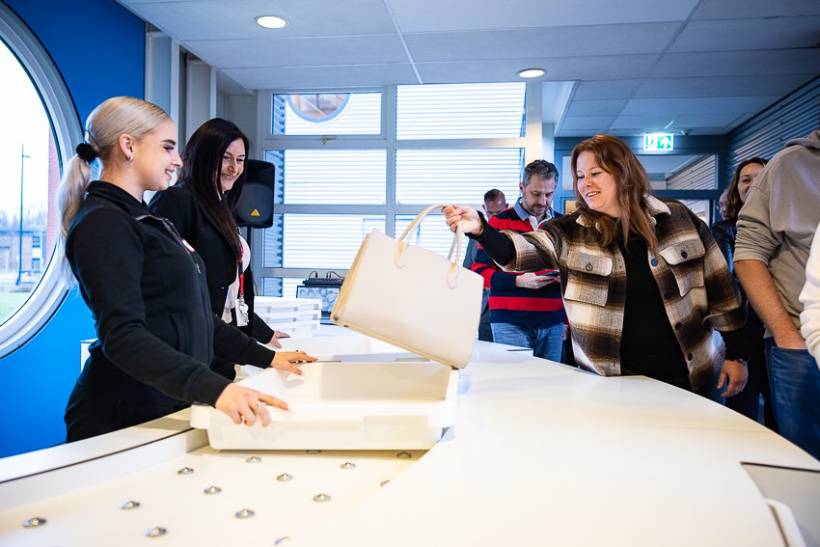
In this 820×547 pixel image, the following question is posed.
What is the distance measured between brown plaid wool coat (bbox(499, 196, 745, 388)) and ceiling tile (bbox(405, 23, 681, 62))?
2436 mm

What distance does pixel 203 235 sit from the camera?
173 cm

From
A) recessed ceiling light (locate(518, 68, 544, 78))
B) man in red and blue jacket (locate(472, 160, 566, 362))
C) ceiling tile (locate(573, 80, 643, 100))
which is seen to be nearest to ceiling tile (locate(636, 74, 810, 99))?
ceiling tile (locate(573, 80, 643, 100))

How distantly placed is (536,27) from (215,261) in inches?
112

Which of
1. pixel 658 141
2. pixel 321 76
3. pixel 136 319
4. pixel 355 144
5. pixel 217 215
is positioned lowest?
pixel 136 319

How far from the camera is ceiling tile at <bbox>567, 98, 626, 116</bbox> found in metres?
5.51

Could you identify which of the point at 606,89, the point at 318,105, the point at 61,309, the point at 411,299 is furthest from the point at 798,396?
the point at 318,105

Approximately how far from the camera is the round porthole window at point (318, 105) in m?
5.69

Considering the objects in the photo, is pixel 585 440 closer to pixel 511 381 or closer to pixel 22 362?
pixel 511 381

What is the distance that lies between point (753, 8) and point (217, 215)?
10.7 feet

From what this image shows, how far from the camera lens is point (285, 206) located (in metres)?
5.81

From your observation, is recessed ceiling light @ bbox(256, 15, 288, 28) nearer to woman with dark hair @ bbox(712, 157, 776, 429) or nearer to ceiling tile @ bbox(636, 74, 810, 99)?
woman with dark hair @ bbox(712, 157, 776, 429)

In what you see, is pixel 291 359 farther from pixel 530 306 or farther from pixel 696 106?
pixel 696 106

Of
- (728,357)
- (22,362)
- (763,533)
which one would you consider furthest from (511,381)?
(22,362)

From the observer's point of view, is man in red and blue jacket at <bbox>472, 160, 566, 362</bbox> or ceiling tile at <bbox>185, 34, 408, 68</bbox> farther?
ceiling tile at <bbox>185, 34, 408, 68</bbox>
